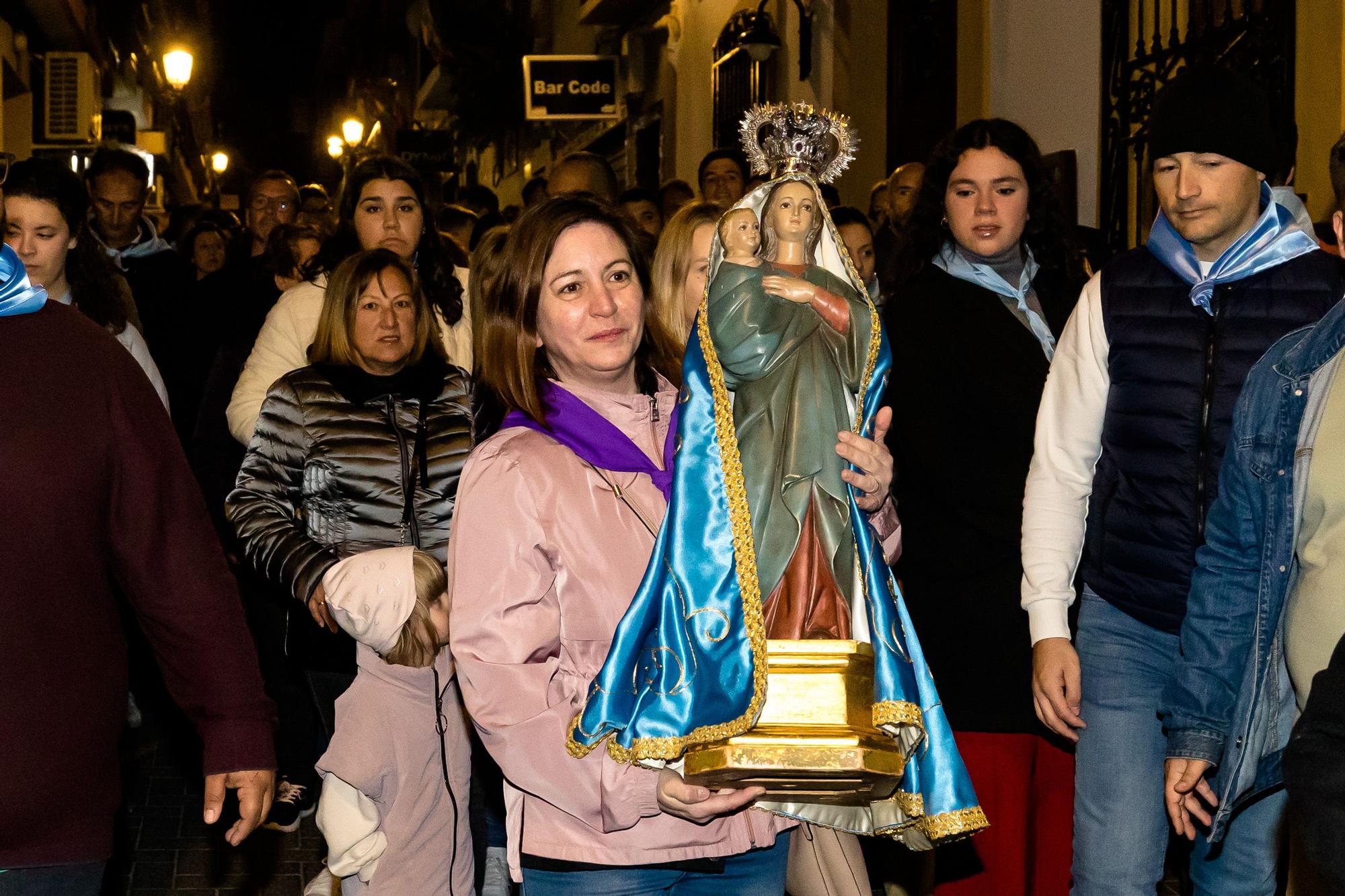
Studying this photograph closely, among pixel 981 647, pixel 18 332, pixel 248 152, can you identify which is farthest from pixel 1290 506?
pixel 248 152

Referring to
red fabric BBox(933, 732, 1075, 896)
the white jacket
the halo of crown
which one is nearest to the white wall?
the white jacket

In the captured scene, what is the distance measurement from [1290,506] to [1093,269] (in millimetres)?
3206

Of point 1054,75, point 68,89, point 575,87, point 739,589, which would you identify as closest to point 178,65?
point 68,89

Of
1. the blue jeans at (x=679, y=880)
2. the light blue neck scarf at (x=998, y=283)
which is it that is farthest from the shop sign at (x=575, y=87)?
the blue jeans at (x=679, y=880)

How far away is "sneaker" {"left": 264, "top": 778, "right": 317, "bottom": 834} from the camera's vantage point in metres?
6.30

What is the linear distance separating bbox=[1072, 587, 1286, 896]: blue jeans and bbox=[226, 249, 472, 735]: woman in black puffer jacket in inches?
82.8

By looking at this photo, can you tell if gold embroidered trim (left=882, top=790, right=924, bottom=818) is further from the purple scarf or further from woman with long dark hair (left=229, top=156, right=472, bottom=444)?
woman with long dark hair (left=229, top=156, right=472, bottom=444)

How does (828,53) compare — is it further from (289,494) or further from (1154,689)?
(1154,689)

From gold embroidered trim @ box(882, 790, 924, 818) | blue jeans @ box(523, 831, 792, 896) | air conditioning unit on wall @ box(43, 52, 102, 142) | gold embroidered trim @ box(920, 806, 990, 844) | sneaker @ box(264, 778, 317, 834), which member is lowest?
sneaker @ box(264, 778, 317, 834)

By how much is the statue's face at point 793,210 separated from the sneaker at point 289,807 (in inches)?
160

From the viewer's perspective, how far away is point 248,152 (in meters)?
59.5

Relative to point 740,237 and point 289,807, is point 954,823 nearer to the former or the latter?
point 740,237

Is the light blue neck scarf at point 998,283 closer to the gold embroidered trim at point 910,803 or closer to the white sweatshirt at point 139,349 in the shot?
the gold embroidered trim at point 910,803

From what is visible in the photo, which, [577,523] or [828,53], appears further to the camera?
[828,53]
